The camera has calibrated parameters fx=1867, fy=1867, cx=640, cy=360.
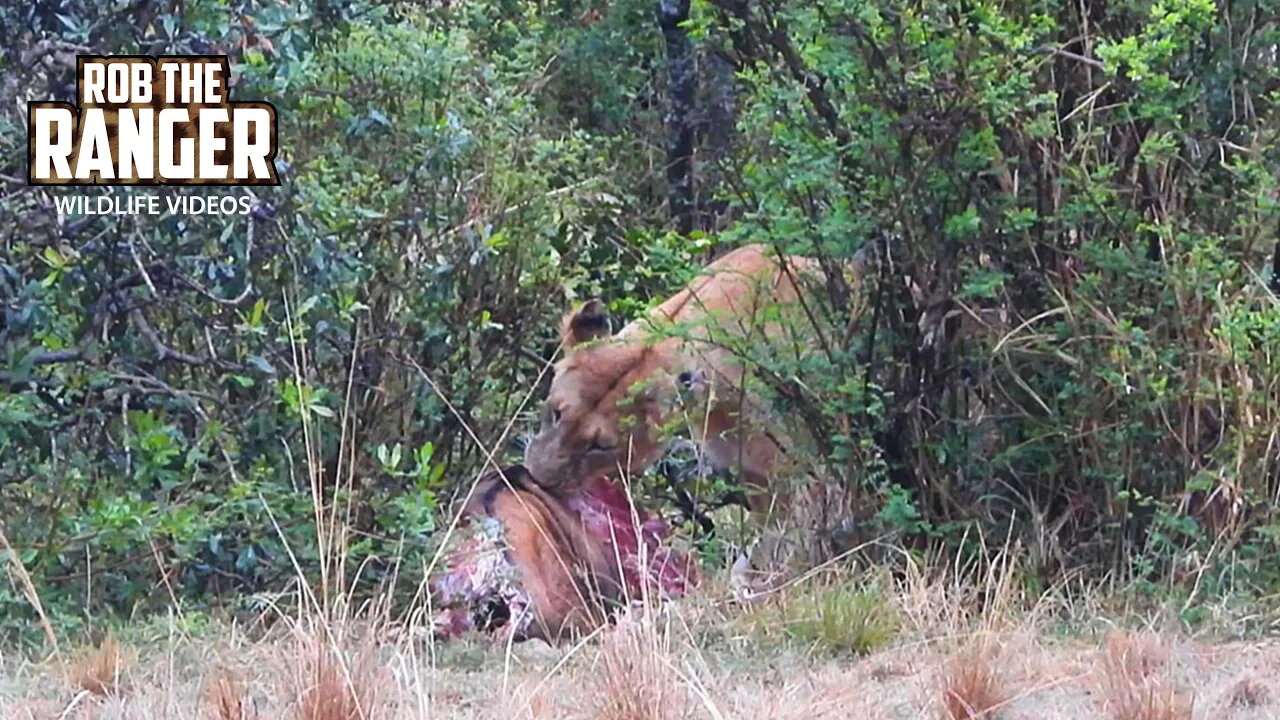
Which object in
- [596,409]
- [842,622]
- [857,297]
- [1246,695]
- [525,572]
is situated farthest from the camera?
[596,409]

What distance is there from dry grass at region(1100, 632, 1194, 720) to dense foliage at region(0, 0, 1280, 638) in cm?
104

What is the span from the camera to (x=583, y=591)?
273 inches

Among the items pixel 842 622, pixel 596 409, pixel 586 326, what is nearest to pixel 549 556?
pixel 596 409

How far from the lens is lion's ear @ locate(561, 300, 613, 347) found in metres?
7.32

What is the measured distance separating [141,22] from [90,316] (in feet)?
3.10

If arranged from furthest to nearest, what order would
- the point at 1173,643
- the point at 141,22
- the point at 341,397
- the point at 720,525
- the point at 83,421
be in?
the point at 720,525, the point at 341,397, the point at 83,421, the point at 141,22, the point at 1173,643

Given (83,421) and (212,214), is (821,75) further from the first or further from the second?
(83,421)

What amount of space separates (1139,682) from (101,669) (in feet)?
8.63

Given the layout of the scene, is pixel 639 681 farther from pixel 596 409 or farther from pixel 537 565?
pixel 596 409

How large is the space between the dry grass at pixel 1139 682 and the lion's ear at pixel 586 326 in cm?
276

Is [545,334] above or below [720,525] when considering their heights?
above

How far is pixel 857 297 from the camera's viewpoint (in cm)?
655

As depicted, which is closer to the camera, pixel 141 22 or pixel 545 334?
pixel 141 22

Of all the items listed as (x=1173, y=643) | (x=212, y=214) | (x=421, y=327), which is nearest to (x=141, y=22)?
(x=212, y=214)
